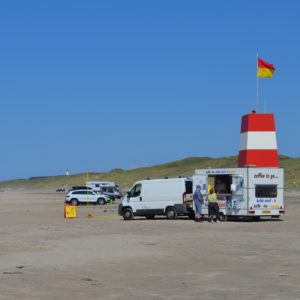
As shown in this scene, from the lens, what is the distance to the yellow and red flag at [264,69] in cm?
3706

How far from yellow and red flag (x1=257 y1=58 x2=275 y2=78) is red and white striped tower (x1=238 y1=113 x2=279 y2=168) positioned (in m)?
4.22

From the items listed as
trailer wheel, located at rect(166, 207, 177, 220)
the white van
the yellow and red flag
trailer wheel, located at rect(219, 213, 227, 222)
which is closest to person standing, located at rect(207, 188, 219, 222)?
→ trailer wheel, located at rect(219, 213, 227, 222)

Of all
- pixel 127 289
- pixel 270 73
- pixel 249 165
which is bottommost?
pixel 127 289

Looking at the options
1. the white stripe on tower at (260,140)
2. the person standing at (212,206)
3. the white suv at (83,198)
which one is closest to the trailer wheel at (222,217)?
the person standing at (212,206)

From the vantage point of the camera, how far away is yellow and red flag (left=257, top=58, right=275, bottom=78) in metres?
37.1

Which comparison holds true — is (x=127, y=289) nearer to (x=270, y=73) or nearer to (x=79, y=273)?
(x=79, y=273)

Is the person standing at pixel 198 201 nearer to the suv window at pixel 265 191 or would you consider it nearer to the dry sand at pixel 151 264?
the suv window at pixel 265 191

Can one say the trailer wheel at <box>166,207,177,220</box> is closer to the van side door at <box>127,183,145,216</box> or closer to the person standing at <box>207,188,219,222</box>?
the van side door at <box>127,183,145,216</box>

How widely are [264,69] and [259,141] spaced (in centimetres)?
544

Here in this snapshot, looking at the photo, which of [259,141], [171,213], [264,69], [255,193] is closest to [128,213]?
[171,213]

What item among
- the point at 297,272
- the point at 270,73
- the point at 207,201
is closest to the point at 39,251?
the point at 297,272

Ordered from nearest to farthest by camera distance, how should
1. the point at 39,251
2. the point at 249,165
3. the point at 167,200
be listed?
1. the point at 39,251
2. the point at 249,165
3. the point at 167,200

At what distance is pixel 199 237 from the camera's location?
77.9ft

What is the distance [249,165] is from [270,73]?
21.6 feet
